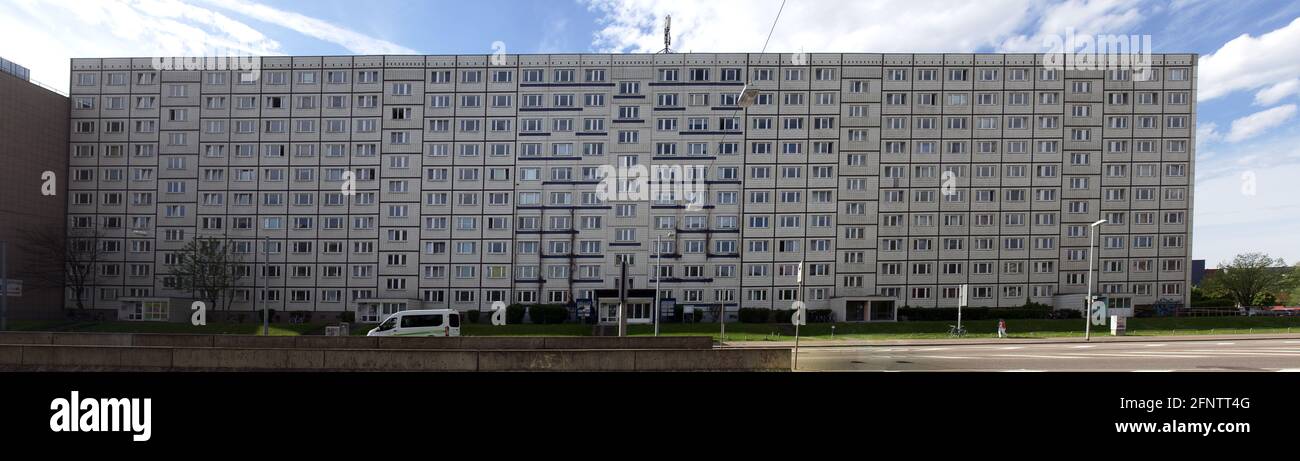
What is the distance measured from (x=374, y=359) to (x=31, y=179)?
67.3 metres

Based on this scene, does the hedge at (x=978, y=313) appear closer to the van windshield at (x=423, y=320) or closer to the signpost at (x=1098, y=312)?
the signpost at (x=1098, y=312)

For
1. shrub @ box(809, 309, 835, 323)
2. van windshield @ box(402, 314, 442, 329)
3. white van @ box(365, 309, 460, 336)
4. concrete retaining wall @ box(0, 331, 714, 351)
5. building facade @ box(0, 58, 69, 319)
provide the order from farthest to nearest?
shrub @ box(809, 309, 835, 323) → building facade @ box(0, 58, 69, 319) → van windshield @ box(402, 314, 442, 329) → white van @ box(365, 309, 460, 336) → concrete retaining wall @ box(0, 331, 714, 351)

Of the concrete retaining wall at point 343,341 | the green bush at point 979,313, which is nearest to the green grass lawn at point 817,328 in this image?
the green bush at point 979,313

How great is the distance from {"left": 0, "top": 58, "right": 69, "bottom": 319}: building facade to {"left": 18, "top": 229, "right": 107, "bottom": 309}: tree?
0.10 m

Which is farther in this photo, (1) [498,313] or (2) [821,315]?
(2) [821,315]

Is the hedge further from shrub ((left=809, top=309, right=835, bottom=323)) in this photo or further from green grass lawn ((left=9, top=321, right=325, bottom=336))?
green grass lawn ((left=9, top=321, right=325, bottom=336))

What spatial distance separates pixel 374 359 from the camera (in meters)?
12.7

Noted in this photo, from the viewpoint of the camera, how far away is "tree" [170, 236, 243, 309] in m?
51.8

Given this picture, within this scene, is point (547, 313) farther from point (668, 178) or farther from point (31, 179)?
point (31, 179)

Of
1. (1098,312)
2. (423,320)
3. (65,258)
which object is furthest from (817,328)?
(65,258)

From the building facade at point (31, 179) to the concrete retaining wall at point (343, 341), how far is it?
4924cm

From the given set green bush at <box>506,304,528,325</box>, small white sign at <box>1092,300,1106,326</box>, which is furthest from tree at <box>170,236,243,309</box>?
small white sign at <box>1092,300,1106,326</box>
